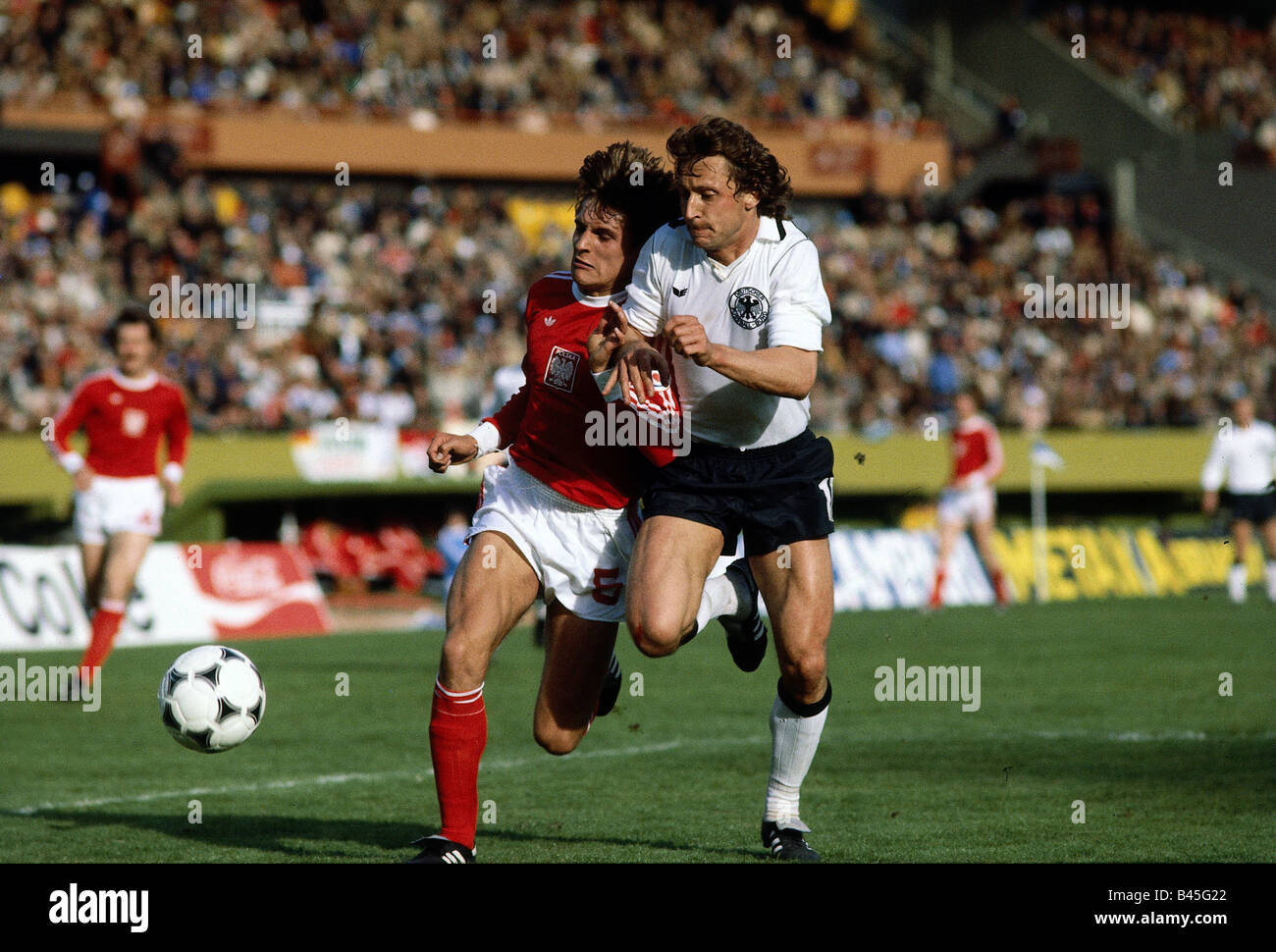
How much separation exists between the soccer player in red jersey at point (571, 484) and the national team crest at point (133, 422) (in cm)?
618

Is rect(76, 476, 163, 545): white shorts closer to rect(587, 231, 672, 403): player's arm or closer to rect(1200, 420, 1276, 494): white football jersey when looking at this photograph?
rect(587, 231, 672, 403): player's arm

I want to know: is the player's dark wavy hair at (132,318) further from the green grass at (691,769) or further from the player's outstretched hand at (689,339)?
the player's outstretched hand at (689,339)

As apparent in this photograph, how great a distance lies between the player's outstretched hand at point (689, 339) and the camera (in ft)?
18.0

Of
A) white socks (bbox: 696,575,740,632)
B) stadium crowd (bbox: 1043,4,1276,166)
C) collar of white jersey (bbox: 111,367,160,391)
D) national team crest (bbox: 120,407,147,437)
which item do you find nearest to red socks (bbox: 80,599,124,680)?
national team crest (bbox: 120,407,147,437)

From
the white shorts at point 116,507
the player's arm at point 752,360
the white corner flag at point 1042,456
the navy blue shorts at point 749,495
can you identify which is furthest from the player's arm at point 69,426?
the white corner flag at point 1042,456

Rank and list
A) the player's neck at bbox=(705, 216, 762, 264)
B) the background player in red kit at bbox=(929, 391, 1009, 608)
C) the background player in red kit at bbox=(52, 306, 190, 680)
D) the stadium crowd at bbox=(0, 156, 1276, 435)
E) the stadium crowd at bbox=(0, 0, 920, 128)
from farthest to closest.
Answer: the stadium crowd at bbox=(0, 0, 920, 128), the stadium crowd at bbox=(0, 156, 1276, 435), the background player in red kit at bbox=(929, 391, 1009, 608), the background player in red kit at bbox=(52, 306, 190, 680), the player's neck at bbox=(705, 216, 762, 264)

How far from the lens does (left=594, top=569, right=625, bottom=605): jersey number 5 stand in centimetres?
633

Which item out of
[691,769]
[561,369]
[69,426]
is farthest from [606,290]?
Result: [69,426]

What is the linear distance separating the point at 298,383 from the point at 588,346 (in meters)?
16.8

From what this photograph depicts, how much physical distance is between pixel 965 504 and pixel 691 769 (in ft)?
39.5

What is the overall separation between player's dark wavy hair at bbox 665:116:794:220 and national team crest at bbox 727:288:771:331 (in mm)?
371

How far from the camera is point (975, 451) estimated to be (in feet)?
66.4
